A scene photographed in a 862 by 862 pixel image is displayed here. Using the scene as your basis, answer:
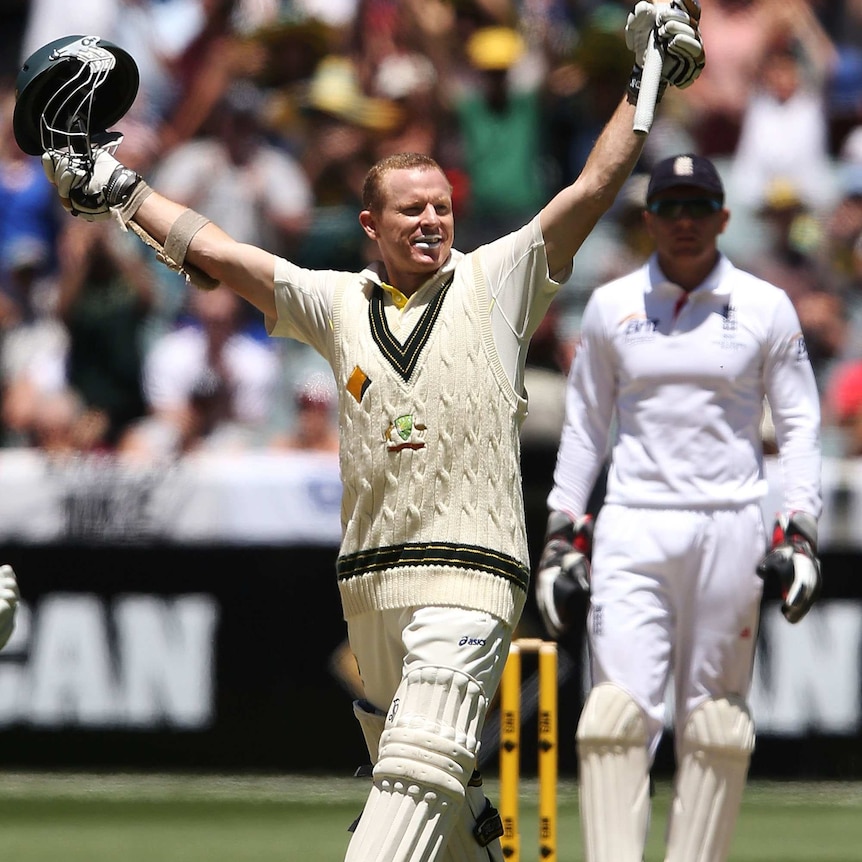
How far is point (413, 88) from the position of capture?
9.79m

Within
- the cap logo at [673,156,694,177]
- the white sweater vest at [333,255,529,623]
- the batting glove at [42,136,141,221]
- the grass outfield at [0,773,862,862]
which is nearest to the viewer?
the white sweater vest at [333,255,529,623]

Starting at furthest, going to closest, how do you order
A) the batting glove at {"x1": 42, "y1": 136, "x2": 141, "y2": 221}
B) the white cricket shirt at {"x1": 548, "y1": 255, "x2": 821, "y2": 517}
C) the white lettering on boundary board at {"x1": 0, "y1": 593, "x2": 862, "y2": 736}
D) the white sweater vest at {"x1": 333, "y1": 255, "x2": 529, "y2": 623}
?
the white lettering on boundary board at {"x1": 0, "y1": 593, "x2": 862, "y2": 736}, the white cricket shirt at {"x1": 548, "y1": 255, "x2": 821, "y2": 517}, the batting glove at {"x1": 42, "y1": 136, "x2": 141, "y2": 221}, the white sweater vest at {"x1": 333, "y1": 255, "x2": 529, "y2": 623}

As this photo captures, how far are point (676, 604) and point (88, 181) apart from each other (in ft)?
6.97

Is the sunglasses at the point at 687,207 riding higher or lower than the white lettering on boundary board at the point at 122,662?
higher

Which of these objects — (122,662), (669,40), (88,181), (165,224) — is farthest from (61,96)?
(122,662)

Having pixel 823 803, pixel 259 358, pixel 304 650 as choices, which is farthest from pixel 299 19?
pixel 823 803

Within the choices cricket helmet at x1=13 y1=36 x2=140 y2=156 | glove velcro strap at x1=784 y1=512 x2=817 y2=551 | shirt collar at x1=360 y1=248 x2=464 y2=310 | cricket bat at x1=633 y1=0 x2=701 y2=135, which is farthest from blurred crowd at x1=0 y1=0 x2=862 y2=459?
cricket bat at x1=633 y1=0 x2=701 y2=135

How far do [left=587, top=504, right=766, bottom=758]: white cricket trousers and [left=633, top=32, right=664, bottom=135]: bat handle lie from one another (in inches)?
64.4

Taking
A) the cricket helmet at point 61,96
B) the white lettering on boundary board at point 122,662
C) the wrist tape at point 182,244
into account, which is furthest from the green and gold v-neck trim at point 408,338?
the white lettering on boundary board at point 122,662

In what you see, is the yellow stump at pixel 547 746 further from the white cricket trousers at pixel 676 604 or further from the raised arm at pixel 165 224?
the raised arm at pixel 165 224

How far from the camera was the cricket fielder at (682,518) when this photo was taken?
5.16 meters

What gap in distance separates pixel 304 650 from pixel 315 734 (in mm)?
362

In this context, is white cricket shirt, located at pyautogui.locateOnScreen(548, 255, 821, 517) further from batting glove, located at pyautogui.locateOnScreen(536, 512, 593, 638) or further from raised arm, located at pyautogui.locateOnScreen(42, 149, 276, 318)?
→ raised arm, located at pyautogui.locateOnScreen(42, 149, 276, 318)

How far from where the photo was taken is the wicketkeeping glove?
156 inches
